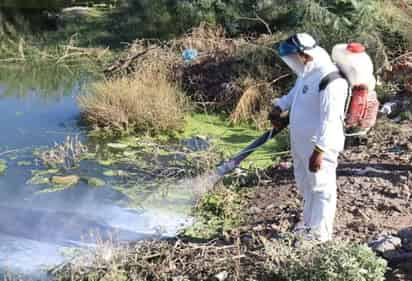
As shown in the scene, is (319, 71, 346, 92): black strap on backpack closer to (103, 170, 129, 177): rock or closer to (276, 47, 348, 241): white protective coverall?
(276, 47, 348, 241): white protective coverall

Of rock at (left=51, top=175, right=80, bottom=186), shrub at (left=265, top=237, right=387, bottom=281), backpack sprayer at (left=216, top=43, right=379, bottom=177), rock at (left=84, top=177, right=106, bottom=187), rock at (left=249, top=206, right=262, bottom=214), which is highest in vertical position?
backpack sprayer at (left=216, top=43, right=379, bottom=177)

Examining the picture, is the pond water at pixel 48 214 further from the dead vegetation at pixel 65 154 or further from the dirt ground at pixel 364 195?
the dirt ground at pixel 364 195

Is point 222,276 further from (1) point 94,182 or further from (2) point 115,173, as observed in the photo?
(2) point 115,173

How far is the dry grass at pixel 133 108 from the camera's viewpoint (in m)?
9.25

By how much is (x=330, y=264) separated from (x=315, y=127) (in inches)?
38.7

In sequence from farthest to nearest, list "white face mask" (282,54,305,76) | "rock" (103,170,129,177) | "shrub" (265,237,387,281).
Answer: "rock" (103,170,129,177)
"white face mask" (282,54,305,76)
"shrub" (265,237,387,281)

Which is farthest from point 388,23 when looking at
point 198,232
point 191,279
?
point 191,279

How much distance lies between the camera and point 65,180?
7625 millimetres

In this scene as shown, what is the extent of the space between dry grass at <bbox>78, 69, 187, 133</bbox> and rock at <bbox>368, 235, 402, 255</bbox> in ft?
15.3

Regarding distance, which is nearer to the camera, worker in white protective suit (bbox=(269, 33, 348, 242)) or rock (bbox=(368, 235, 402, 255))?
worker in white protective suit (bbox=(269, 33, 348, 242))

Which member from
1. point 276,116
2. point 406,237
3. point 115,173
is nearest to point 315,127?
point 276,116

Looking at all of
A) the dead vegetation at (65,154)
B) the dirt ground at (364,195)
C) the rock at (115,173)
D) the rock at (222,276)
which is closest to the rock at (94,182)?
the rock at (115,173)

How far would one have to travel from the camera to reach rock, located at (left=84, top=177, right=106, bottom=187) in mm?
7547

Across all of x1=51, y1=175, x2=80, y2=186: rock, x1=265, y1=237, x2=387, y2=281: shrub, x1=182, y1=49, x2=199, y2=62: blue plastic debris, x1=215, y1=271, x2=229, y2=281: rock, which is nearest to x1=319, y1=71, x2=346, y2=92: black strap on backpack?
x1=265, y1=237, x2=387, y2=281: shrub
